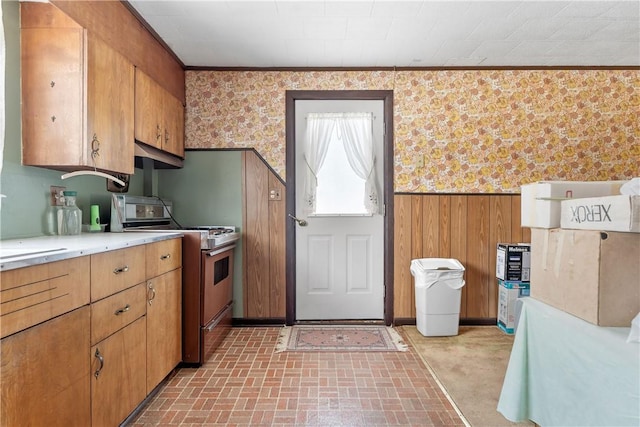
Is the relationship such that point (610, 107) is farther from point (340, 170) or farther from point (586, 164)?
point (340, 170)

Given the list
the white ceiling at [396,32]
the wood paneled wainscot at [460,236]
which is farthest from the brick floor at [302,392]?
the white ceiling at [396,32]

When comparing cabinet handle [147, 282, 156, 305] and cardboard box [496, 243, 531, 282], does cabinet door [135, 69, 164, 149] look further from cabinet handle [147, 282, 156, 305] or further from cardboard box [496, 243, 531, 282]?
cardboard box [496, 243, 531, 282]

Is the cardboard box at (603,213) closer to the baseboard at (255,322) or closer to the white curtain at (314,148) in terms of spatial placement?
the white curtain at (314,148)

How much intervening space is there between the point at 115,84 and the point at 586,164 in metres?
3.79

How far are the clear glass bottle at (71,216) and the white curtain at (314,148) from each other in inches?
70.6

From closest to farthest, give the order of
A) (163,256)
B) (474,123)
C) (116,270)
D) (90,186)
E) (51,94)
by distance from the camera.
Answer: (116,270), (51,94), (163,256), (90,186), (474,123)

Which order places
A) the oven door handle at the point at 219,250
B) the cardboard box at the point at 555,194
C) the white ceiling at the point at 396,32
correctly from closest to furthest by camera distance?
the cardboard box at the point at 555,194 → the white ceiling at the point at 396,32 → the oven door handle at the point at 219,250

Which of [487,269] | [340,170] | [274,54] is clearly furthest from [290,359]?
[274,54]

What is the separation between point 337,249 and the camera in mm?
3439

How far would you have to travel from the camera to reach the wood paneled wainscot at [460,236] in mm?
3365

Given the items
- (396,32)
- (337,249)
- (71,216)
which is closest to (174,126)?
(71,216)

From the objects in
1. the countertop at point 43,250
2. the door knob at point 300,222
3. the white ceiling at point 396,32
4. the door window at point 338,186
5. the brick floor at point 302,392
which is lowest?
the brick floor at point 302,392

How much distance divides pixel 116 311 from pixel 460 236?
9.10 feet

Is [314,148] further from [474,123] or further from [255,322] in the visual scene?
[255,322]
